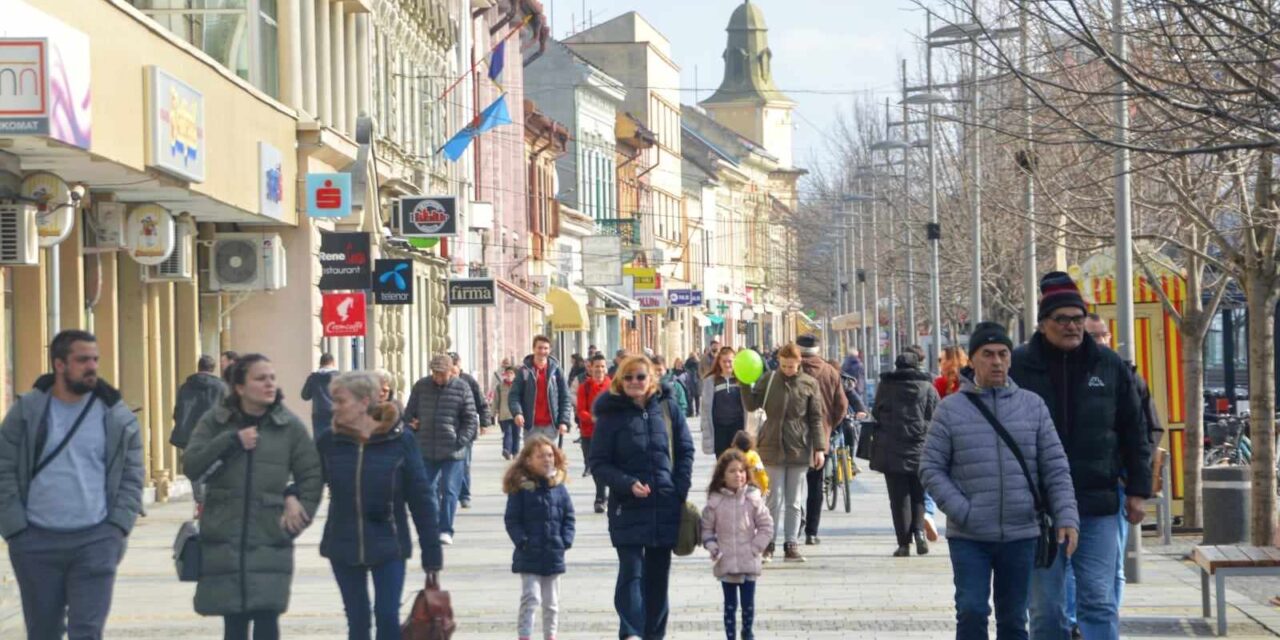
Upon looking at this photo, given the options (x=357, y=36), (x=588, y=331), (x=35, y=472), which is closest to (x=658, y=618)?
(x=35, y=472)

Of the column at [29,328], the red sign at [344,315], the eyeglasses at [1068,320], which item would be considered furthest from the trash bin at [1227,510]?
the red sign at [344,315]

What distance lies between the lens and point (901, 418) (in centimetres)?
1820

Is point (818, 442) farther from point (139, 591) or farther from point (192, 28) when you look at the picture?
point (192, 28)

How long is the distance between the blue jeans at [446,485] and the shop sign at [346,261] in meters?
6.40

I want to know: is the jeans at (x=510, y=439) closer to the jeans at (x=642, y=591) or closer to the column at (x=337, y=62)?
the column at (x=337, y=62)

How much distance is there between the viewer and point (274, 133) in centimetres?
2864

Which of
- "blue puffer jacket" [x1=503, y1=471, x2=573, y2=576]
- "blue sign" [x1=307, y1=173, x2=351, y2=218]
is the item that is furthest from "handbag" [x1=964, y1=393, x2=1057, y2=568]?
"blue sign" [x1=307, y1=173, x2=351, y2=218]

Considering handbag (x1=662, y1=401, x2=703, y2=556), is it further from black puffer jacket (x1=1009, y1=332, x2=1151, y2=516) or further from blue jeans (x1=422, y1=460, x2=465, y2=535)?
blue jeans (x1=422, y1=460, x2=465, y2=535)

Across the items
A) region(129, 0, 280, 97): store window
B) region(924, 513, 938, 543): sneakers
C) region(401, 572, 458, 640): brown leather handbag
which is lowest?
region(924, 513, 938, 543): sneakers

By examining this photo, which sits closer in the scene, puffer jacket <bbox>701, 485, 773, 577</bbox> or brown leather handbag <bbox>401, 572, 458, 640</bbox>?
brown leather handbag <bbox>401, 572, 458, 640</bbox>

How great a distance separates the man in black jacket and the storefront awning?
5720 centimetres

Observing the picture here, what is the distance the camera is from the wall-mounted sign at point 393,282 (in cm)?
2884

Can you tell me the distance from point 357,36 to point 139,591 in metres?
21.7

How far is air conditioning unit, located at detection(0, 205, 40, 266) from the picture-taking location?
18500 mm
